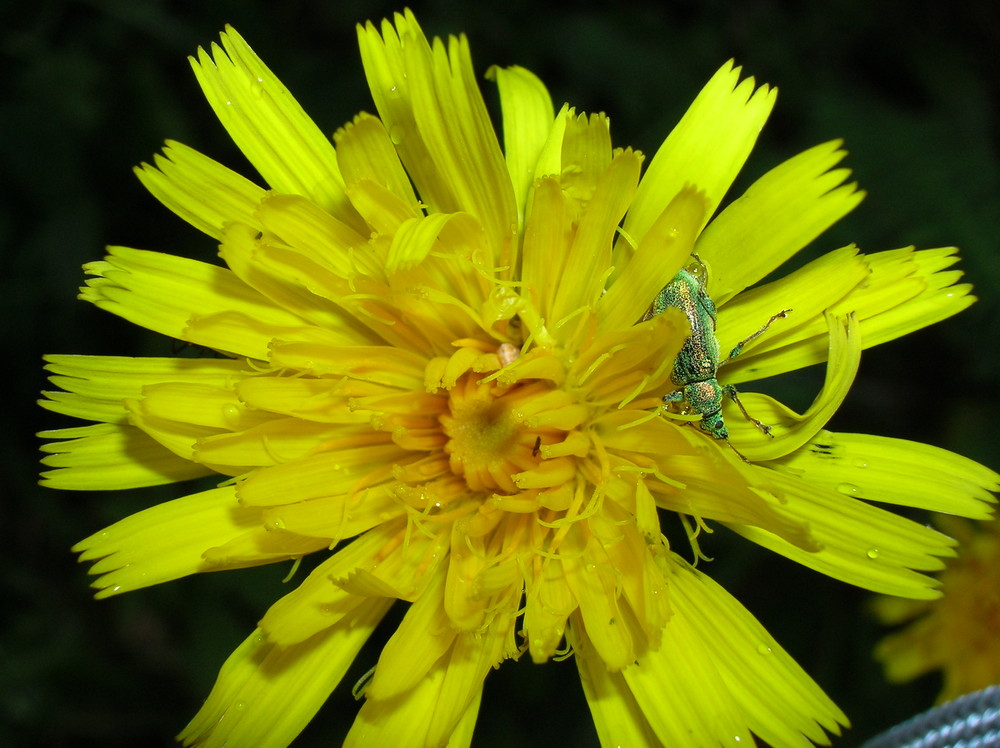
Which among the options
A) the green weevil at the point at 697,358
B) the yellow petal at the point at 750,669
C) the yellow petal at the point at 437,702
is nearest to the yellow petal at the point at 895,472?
the green weevil at the point at 697,358

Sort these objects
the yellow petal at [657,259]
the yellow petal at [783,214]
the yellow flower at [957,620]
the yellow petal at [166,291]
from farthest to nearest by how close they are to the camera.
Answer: the yellow flower at [957,620] < the yellow petal at [166,291] < the yellow petal at [783,214] < the yellow petal at [657,259]

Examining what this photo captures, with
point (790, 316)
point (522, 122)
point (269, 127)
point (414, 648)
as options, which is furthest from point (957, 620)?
Result: point (269, 127)

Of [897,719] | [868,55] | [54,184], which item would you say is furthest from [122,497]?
[868,55]

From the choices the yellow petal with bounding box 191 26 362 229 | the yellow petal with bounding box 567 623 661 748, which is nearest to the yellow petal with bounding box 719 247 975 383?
the yellow petal with bounding box 567 623 661 748

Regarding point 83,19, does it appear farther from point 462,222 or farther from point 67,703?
point 67,703

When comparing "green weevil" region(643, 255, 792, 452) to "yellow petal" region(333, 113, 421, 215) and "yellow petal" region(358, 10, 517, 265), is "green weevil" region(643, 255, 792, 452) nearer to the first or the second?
"yellow petal" region(358, 10, 517, 265)

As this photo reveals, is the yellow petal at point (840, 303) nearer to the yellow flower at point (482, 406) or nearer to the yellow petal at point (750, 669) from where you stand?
the yellow flower at point (482, 406)

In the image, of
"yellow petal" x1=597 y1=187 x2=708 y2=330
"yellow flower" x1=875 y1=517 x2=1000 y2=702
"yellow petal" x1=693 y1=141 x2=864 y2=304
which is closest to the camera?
"yellow petal" x1=597 y1=187 x2=708 y2=330
